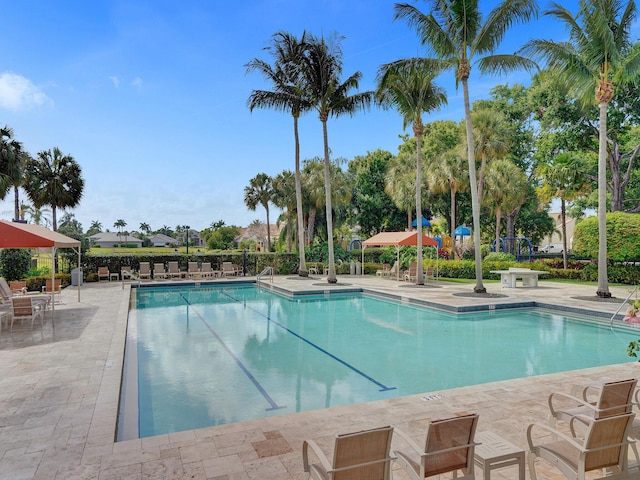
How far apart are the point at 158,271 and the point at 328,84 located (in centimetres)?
1258

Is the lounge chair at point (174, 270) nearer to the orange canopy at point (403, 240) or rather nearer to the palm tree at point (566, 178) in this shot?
the orange canopy at point (403, 240)

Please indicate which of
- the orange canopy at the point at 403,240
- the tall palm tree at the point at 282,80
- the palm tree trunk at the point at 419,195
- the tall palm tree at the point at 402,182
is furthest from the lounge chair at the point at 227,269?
the tall palm tree at the point at 402,182

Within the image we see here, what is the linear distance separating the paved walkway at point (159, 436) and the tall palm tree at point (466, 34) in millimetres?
10597

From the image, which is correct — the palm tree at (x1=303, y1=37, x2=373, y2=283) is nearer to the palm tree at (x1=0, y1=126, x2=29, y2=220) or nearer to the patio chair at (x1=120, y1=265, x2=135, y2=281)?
the patio chair at (x1=120, y1=265, x2=135, y2=281)

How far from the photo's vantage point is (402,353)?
8.61 meters

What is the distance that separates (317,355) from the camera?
8.54 metres

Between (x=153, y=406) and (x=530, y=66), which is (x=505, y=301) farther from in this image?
(x=153, y=406)

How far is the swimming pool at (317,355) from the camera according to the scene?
6.01m

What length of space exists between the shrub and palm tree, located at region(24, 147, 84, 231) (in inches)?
244

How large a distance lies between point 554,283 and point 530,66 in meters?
9.93

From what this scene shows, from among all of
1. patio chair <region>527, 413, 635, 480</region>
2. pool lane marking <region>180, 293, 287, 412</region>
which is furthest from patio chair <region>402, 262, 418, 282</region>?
patio chair <region>527, 413, 635, 480</region>

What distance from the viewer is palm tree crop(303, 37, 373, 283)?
19.0 meters

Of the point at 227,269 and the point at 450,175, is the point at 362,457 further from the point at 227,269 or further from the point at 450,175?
the point at 450,175

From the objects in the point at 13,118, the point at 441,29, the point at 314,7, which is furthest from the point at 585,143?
the point at 13,118
